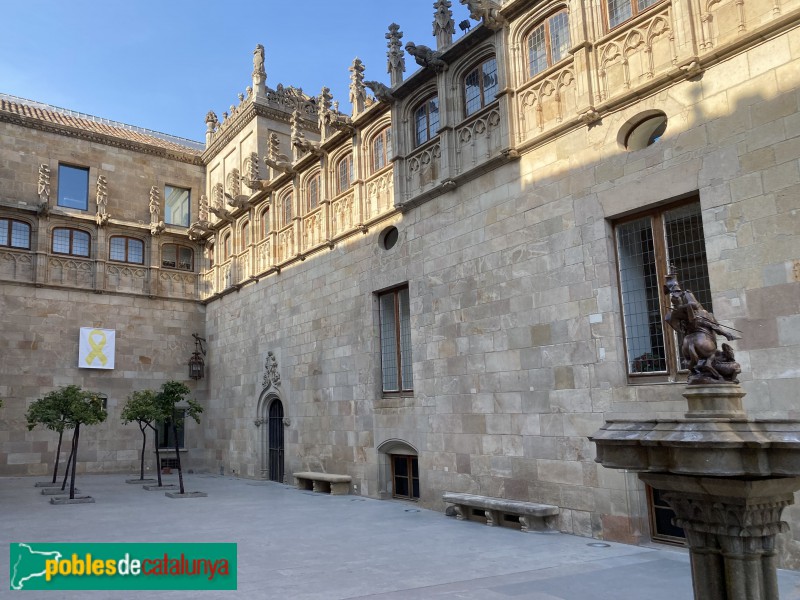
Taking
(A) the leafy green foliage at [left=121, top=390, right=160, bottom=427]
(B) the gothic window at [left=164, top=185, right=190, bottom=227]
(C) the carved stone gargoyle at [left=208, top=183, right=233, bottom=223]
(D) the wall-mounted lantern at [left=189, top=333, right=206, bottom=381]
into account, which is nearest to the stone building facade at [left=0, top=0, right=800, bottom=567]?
(C) the carved stone gargoyle at [left=208, top=183, right=233, bottom=223]

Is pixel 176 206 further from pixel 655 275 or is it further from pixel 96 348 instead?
pixel 655 275

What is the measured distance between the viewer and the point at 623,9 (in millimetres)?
10992

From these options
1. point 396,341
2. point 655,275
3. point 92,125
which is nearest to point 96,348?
point 92,125

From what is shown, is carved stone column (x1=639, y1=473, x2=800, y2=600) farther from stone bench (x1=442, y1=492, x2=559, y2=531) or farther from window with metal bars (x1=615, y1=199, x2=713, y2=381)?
stone bench (x1=442, y1=492, x2=559, y2=531)

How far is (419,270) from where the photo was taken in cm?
1484

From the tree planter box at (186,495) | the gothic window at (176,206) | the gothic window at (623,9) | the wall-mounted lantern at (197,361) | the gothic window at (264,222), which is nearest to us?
the gothic window at (623,9)

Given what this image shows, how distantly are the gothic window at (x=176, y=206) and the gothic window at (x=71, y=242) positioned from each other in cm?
368

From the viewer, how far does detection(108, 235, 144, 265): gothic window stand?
81.9ft

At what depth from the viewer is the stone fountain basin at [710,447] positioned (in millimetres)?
4062

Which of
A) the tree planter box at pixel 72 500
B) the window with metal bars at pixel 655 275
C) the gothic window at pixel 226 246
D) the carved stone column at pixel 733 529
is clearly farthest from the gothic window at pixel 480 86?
the gothic window at pixel 226 246

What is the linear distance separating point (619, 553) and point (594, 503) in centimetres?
119

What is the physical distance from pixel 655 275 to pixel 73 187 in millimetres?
22308

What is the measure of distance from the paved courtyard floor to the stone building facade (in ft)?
3.70

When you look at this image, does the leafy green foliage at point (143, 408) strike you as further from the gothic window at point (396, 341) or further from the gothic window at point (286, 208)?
the gothic window at point (396, 341)
